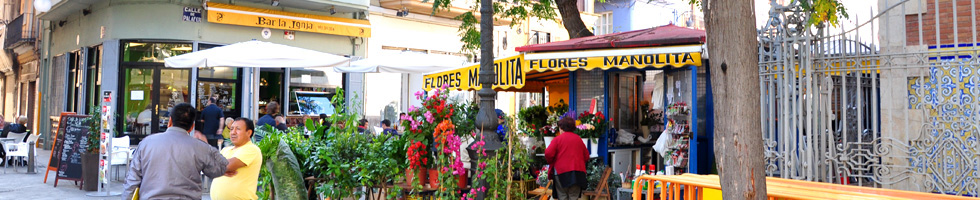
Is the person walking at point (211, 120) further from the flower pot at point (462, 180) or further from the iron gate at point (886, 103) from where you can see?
the iron gate at point (886, 103)

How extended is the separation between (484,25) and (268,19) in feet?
38.9

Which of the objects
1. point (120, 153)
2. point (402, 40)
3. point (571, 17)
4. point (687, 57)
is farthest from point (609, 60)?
point (402, 40)

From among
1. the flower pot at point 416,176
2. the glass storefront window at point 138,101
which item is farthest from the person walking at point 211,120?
the flower pot at point 416,176

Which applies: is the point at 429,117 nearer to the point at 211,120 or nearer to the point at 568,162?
the point at 568,162

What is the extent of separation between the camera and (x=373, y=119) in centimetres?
2047

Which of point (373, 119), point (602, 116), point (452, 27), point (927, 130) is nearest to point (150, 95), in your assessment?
point (373, 119)

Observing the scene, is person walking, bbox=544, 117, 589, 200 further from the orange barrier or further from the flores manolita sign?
the orange barrier

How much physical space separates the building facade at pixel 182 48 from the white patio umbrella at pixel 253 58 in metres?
3.88

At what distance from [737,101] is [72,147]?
35.8 ft

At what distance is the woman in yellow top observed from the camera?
5.77 meters

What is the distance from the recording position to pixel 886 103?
807cm

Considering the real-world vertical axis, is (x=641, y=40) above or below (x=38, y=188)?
above

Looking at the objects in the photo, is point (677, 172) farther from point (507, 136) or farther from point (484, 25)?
point (484, 25)

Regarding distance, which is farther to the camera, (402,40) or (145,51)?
(402,40)
